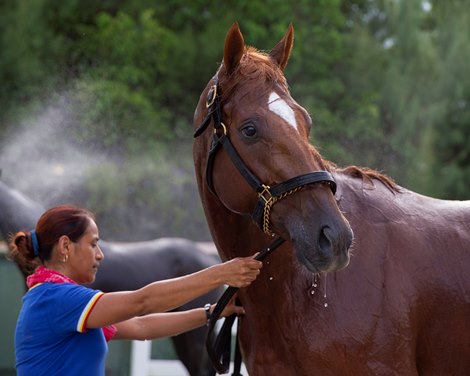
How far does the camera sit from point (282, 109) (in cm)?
323

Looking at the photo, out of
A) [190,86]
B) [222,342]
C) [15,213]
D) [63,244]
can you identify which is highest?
[190,86]

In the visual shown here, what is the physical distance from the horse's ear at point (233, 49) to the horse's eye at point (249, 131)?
0.92 feet

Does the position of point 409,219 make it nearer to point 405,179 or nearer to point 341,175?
point 341,175

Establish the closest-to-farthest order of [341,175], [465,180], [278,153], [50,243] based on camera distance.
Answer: [278,153] < [50,243] < [341,175] < [465,180]

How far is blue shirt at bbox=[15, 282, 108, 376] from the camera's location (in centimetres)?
329

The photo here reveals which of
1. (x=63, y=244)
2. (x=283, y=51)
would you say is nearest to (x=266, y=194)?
(x=283, y=51)

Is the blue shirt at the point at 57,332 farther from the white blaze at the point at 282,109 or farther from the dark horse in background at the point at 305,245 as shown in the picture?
the white blaze at the point at 282,109

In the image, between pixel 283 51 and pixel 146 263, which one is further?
pixel 146 263

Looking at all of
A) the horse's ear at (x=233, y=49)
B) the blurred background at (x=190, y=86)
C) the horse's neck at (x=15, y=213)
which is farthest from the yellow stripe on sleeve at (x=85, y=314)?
the blurred background at (x=190, y=86)

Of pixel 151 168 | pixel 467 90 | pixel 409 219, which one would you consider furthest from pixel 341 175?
pixel 467 90

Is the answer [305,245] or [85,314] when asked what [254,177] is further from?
[85,314]

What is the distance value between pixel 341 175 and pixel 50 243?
1.17 metres

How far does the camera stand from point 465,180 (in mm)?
19562

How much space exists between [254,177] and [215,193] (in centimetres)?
29
